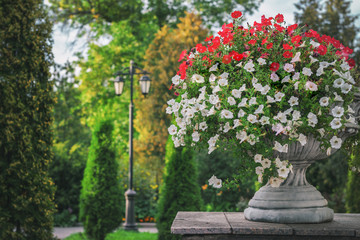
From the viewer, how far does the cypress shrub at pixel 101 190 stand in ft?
29.8

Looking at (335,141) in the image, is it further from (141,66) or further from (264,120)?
(141,66)

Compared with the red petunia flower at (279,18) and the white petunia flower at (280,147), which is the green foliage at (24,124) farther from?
the white petunia flower at (280,147)

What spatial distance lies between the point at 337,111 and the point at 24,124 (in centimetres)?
496

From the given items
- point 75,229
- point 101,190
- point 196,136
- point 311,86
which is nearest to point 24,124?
point 101,190

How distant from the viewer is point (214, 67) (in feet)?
10.1

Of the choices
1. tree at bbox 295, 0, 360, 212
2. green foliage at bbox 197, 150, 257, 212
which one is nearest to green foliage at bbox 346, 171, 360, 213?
tree at bbox 295, 0, 360, 212

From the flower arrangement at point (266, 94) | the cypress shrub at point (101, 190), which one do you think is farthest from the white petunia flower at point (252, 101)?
the cypress shrub at point (101, 190)

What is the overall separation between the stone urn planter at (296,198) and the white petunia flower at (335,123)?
25 cm

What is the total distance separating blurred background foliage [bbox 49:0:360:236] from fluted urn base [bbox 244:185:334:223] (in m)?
8.73

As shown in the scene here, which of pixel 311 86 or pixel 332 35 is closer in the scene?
pixel 311 86

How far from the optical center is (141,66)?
1961 centimetres

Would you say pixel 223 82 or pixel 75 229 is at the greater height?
pixel 223 82

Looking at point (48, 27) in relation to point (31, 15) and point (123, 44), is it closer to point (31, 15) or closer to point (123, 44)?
point (31, 15)

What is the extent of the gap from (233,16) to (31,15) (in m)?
4.49
